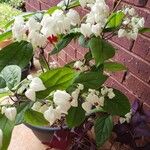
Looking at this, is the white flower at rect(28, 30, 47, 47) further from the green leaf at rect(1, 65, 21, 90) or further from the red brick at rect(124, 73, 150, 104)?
the red brick at rect(124, 73, 150, 104)

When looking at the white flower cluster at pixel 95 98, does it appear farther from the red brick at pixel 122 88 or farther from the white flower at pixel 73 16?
the red brick at pixel 122 88

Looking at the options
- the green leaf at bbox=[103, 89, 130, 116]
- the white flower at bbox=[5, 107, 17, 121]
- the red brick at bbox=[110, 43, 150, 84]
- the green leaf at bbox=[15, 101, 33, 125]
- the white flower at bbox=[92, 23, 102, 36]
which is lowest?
the red brick at bbox=[110, 43, 150, 84]

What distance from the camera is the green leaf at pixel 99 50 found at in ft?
2.46

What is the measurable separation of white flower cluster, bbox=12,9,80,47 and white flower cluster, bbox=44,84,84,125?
149 mm

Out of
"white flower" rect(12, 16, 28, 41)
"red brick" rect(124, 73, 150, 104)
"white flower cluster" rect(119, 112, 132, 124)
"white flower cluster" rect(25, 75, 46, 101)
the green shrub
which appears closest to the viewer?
"white flower cluster" rect(25, 75, 46, 101)

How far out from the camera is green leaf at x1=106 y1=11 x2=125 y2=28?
0.81 m

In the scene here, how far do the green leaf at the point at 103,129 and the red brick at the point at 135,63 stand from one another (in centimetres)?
22

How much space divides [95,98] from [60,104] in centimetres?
17

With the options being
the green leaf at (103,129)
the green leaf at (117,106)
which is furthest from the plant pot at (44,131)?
the green leaf at (117,106)

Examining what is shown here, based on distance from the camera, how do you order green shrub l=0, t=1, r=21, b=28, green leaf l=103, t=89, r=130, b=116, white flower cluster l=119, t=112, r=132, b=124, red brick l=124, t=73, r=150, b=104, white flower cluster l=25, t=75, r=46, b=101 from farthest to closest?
1. green shrub l=0, t=1, r=21, b=28
2. red brick l=124, t=73, r=150, b=104
3. white flower cluster l=119, t=112, r=132, b=124
4. green leaf l=103, t=89, r=130, b=116
5. white flower cluster l=25, t=75, r=46, b=101

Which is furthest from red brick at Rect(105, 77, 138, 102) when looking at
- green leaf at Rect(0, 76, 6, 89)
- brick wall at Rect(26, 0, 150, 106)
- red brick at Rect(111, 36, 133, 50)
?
green leaf at Rect(0, 76, 6, 89)

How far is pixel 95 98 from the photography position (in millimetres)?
793

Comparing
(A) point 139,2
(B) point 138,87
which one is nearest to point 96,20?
(A) point 139,2

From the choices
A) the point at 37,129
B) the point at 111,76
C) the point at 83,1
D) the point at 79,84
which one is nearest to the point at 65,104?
the point at 79,84
